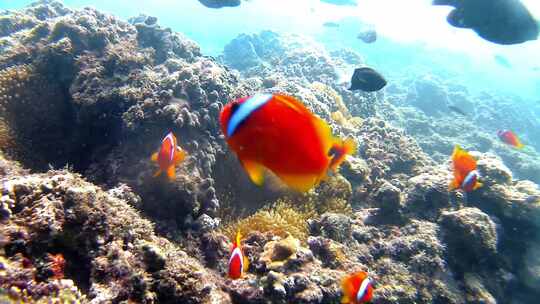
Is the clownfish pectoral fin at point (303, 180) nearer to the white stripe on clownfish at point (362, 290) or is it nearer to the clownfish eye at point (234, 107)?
the clownfish eye at point (234, 107)

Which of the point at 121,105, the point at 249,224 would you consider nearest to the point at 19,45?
the point at 121,105

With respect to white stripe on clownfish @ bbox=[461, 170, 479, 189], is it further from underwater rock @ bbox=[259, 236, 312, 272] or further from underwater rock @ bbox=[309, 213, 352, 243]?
underwater rock @ bbox=[259, 236, 312, 272]

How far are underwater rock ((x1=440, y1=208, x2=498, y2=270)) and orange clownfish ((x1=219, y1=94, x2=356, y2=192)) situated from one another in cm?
553

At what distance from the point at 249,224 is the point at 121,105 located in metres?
2.91

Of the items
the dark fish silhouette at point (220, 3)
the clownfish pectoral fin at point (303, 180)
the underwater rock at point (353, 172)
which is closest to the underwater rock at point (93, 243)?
the clownfish pectoral fin at point (303, 180)

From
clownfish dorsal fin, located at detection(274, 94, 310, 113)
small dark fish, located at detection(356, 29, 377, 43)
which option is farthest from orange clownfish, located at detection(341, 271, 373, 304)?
small dark fish, located at detection(356, 29, 377, 43)

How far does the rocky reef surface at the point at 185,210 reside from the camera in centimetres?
292

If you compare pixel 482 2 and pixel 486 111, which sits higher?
pixel 482 2

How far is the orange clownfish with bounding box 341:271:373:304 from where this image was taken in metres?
3.65

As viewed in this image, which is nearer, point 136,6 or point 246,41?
point 246,41

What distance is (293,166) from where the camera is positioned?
1.66 meters

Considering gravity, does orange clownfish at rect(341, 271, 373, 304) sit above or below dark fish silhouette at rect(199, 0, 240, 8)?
below

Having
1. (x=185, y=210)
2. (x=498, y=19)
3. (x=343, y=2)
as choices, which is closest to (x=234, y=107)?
(x=185, y=210)

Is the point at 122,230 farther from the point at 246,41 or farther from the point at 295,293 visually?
the point at 246,41
